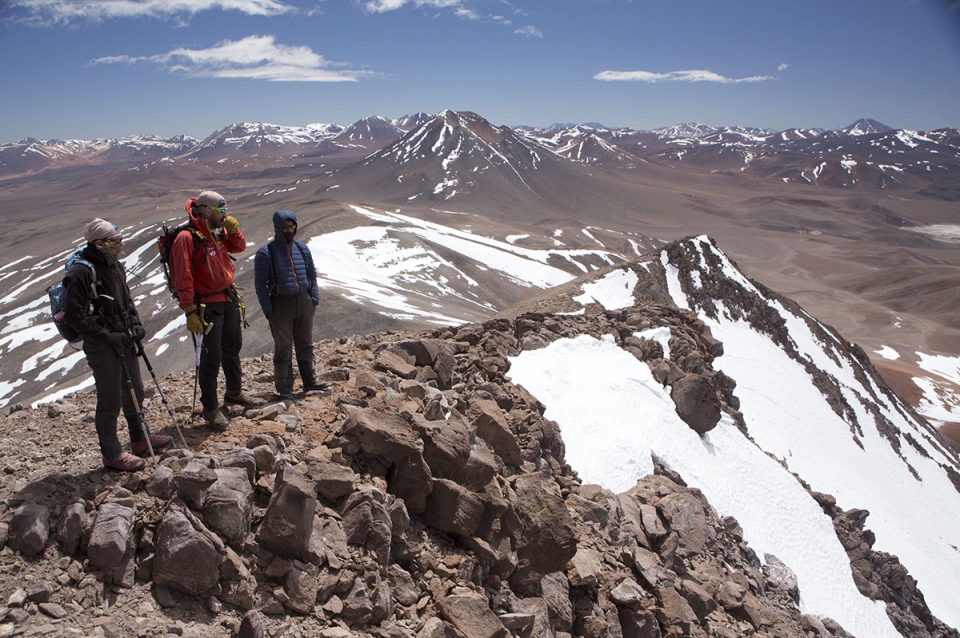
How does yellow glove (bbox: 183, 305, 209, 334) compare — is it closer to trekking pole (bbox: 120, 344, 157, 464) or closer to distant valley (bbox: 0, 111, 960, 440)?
trekking pole (bbox: 120, 344, 157, 464)

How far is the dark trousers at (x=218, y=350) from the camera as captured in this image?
270 inches

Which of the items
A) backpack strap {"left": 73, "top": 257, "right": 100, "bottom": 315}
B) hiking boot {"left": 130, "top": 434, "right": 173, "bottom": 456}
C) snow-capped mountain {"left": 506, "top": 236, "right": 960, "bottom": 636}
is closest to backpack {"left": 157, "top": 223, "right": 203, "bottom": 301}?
backpack strap {"left": 73, "top": 257, "right": 100, "bottom": 315}

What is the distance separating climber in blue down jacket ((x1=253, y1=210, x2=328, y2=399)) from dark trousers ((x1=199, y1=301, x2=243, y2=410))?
58 cm

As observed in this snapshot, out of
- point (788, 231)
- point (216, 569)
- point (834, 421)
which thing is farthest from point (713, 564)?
point (788, 231)

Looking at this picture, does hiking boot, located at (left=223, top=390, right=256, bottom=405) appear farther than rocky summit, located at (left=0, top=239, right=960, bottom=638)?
Yes

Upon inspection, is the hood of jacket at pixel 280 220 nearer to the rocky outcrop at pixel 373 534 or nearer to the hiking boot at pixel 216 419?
the rocky outcrop at pixel 373 534

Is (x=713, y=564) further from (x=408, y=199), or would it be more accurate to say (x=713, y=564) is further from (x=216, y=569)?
(x=408, y=199)

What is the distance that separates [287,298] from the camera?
8195 mm

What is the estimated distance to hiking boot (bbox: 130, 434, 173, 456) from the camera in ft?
19.3

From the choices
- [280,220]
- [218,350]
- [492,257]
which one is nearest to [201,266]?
[218,350]

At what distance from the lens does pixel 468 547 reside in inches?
254

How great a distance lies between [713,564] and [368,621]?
7150 mm

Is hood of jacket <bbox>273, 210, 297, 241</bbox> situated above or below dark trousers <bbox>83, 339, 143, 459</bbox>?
above

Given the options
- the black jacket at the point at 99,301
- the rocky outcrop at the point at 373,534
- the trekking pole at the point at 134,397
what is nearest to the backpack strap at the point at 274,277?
the rocky outcrop at the point at 373,534
